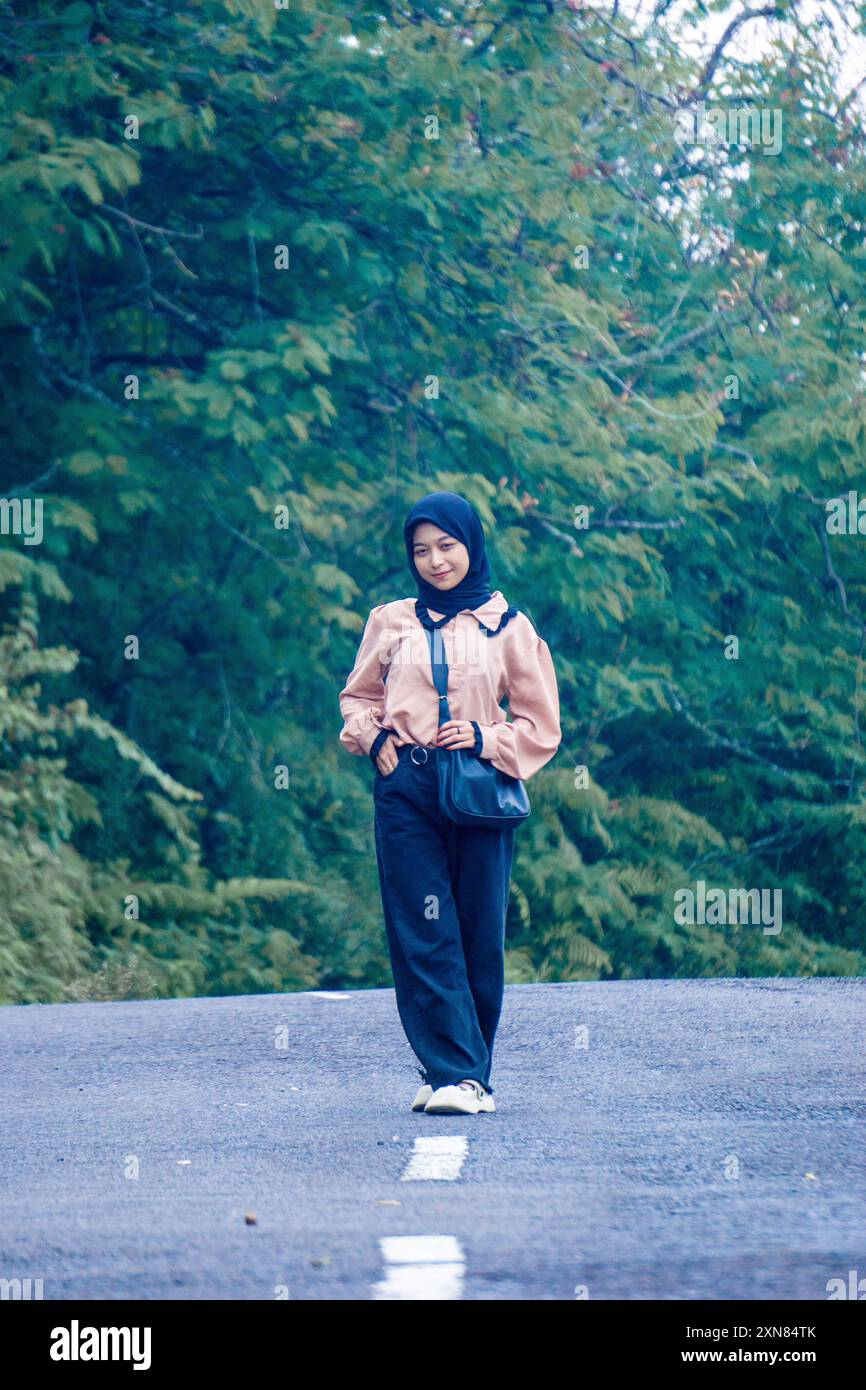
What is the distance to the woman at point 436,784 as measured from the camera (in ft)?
23.0

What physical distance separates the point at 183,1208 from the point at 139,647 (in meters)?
10.8

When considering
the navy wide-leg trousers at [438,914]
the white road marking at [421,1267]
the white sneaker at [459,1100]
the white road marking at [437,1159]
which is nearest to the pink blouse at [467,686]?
the navy wide-leg trousers at [438,914]

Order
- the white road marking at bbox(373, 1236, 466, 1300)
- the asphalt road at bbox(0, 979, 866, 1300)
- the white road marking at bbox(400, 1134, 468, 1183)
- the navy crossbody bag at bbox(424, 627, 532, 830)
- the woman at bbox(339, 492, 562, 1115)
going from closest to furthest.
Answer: the white road marking at bbox(373, 1236, 466, 1300) → the asphalt road at bbox(0, 979, 866, 1300) → the white road marking at bbox(400, 1134, 468, 1183) → the navy crossbody bag at bbox(424, 627, 532, 830) → the woman at bbox(339, 492, 562, 1115)

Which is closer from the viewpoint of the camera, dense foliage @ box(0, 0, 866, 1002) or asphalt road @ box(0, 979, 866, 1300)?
asphalt road @ box(0, 979, 866, 1300)

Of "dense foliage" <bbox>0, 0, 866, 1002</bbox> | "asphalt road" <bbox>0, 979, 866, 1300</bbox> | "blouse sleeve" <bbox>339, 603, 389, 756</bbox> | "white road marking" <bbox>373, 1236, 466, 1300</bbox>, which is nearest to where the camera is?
"white road marking" <bbox>373, 1236, 466, 1300</bbox>

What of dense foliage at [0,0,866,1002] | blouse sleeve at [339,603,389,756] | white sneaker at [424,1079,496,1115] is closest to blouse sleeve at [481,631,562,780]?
blouse sleeve at [339,603,389,756]

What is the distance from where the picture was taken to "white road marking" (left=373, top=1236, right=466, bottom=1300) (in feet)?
14.9

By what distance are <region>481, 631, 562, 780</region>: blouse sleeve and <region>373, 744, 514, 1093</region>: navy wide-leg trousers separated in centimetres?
19

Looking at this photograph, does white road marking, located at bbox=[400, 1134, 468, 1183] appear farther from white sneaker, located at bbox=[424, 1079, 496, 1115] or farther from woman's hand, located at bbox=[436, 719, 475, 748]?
woman's hand, located at bbox=[436, 719, 475, 748]

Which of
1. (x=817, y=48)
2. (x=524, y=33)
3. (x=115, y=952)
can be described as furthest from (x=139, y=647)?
(x=817, y=48)

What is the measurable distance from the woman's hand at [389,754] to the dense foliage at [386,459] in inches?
243

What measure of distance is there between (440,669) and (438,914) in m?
0.78

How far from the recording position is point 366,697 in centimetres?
→ 729

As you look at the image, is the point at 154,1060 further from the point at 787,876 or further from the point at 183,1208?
the point at 787,876
